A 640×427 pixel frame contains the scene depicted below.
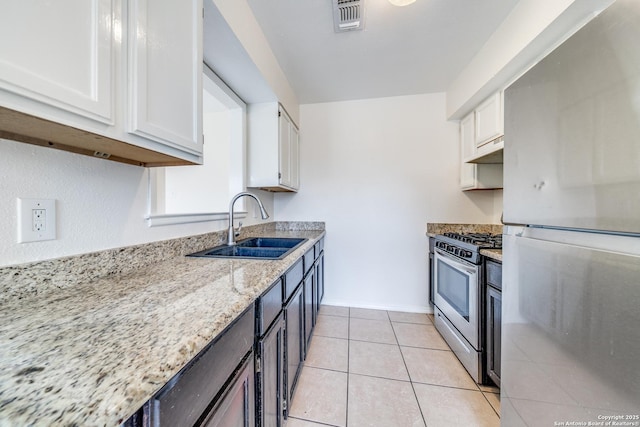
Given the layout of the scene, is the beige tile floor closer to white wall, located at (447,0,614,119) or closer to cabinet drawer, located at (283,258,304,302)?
cabinet drawer, located at (283,258,304,302)

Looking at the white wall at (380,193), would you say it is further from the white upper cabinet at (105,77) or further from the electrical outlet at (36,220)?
the electrical outlet at (36,220)

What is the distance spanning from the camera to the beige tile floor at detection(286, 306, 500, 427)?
1.28 m

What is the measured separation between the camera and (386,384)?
1.51m

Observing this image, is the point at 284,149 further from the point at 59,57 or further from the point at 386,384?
the point at 386,384

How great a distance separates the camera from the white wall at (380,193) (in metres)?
2.55

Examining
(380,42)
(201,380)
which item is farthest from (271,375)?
(380,42)

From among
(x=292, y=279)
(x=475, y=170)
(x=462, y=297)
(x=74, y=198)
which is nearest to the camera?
(x=74, y=198)

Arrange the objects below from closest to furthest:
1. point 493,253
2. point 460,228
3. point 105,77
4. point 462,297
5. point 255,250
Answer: point 105,77, point 493,253, point 255,250, point 462,297, point 460,228

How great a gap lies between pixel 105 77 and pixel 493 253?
74.6 inches

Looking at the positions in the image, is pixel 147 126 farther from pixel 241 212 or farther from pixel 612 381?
pixel 612 381

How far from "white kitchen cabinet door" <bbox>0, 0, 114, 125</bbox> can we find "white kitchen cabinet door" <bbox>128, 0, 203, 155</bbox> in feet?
0.21

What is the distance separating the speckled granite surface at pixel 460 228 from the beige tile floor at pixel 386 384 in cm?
100

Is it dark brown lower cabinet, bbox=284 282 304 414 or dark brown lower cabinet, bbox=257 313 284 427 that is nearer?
dark brown lower cabinet, bbox=257 313 284 427

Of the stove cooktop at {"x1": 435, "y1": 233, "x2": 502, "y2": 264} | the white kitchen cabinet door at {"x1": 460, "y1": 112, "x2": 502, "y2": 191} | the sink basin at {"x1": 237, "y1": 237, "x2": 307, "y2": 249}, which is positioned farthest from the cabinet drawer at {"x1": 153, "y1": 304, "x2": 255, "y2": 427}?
the white kitchen cabinet door at {"x1": 460, "y1": 112, "x2": 502, "y2": 191}
